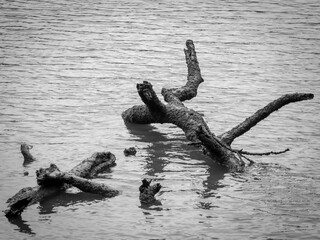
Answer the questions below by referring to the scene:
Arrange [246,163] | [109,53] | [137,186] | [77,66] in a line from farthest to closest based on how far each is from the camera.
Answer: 1. [109,53]
2. [77,66]
3. [246,163]
4. [137,186]

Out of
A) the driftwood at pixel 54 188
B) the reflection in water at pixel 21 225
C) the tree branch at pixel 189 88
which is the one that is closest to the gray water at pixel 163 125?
the reflection in water at pixel 21 225

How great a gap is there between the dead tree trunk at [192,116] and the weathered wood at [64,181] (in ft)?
5.68

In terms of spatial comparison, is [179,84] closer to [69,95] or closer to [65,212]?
[69,95]

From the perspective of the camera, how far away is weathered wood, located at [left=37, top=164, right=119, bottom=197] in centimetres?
964

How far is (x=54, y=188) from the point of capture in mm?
10047

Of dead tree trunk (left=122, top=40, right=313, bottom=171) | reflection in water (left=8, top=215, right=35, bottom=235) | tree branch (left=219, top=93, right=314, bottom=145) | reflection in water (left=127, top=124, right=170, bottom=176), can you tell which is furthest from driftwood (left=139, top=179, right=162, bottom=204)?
tree branch (left=219, top=93, right=314, bottom=145)

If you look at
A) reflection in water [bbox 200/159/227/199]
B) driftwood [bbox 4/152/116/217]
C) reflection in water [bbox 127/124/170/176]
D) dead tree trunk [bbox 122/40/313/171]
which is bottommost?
reflection in water [bbox 200/159/227/199]

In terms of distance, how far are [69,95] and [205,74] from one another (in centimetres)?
387

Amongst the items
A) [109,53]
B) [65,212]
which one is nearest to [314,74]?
[109,53]

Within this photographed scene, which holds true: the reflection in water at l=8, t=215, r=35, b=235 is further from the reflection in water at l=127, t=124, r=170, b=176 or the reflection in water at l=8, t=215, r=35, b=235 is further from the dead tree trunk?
the dead tree trunk

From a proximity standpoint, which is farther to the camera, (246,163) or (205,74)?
(205,74)

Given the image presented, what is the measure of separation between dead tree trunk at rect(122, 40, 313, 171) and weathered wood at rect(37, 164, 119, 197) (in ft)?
5.68

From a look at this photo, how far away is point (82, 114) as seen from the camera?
48.1 ft

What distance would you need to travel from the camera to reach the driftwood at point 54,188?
9297 mm
